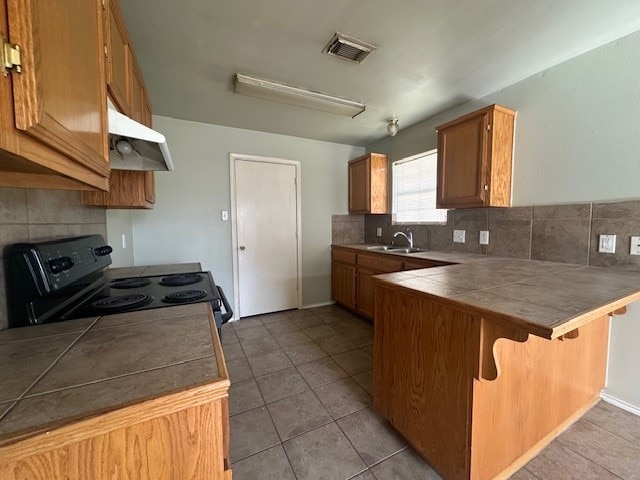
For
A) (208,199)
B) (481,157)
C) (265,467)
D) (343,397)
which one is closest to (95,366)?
(265,467)

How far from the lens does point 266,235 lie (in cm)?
333

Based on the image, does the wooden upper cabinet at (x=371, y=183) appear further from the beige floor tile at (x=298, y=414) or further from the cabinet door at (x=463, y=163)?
the beige floor tile at (x=298, y=414)

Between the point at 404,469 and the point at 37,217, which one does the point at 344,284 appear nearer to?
the point at 404,469

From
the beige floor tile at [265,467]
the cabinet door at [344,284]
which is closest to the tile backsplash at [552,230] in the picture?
the cabinet door at [344,284]

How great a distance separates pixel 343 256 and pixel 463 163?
1.77 meters

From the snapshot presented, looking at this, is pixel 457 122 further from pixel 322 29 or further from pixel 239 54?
pixel 239 54

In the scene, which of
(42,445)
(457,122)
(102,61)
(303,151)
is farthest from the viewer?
(303,151)

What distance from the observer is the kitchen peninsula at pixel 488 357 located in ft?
3.30

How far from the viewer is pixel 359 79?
2080 millimetres

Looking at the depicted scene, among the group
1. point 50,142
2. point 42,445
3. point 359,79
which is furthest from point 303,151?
point 42,445

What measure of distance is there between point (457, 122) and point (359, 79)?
2.97ft

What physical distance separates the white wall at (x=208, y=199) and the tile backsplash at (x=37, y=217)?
0.92m

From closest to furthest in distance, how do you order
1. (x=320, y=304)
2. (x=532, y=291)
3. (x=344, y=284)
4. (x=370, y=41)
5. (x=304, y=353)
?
(x=532, y=291) < (x=370, y=41) < (x=304, y=353) < (x=344, y=284) < (x=320, y=304)

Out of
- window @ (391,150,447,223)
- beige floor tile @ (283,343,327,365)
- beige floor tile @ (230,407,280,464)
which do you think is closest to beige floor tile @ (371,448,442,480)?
beige floor tile @ (230,407,280,464)
